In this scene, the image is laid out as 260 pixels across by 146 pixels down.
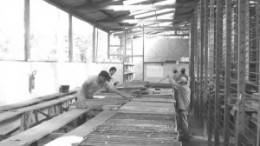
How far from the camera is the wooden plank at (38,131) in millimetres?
3076

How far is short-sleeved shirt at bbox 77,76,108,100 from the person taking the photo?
5.42m

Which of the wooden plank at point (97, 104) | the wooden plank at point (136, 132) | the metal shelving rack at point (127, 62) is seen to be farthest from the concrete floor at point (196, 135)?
the metal shelving rack at point (127, 62)

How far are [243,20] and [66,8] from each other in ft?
21.5

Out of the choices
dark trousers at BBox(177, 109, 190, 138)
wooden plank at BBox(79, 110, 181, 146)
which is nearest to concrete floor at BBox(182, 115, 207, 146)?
dark trousers at BBox(177, 109, 190, 138)

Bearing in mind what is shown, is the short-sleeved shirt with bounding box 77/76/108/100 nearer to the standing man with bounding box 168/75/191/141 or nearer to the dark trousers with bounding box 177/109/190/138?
the standing man with bounding box 168/75/191/141

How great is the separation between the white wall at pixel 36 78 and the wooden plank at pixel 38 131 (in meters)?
2.00

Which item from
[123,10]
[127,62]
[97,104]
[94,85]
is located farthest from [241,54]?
[127,62]

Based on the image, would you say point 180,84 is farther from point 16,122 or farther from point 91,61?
point 91,61

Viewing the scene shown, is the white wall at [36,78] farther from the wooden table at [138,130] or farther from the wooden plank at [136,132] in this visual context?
the wooden plank at [136,132]

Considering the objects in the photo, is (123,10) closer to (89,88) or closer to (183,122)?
(183,122)

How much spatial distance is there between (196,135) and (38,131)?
14.5 ft

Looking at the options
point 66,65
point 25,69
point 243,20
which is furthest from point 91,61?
point 243,20

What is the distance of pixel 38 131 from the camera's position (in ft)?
11.5

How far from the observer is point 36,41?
7.02m
